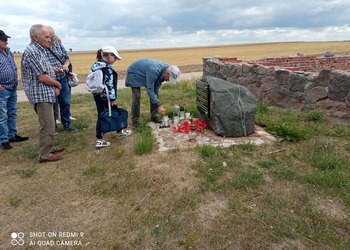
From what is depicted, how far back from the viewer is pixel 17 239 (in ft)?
8.46

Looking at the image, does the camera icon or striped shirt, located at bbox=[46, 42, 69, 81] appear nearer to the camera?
the camera icon

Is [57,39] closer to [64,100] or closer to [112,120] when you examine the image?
[64,100]

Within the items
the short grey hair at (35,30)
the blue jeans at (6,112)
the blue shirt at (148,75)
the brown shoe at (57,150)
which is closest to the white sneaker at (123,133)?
the blue shirt at (148,75)

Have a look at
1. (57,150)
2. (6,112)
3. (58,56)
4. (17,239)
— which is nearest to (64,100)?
(58,56)

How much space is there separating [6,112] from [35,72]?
1.63m

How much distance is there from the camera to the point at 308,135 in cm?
463

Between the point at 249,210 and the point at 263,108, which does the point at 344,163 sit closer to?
the point at 249,210

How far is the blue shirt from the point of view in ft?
16.0

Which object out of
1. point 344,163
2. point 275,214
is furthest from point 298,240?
point 344,163

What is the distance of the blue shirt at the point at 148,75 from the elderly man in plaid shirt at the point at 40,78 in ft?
5.19

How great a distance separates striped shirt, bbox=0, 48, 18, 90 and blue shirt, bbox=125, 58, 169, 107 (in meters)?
2.14

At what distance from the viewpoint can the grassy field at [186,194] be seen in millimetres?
2512

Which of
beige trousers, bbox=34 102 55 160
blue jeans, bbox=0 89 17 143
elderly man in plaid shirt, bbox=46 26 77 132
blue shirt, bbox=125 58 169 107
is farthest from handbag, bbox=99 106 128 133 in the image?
blue jeans, bbox=0 89 17 143

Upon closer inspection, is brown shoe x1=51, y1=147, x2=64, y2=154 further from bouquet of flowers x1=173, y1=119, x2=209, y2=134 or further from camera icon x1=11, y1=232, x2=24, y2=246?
bouquet of flowers x1=173, y1=119, x2=209, y2=134
